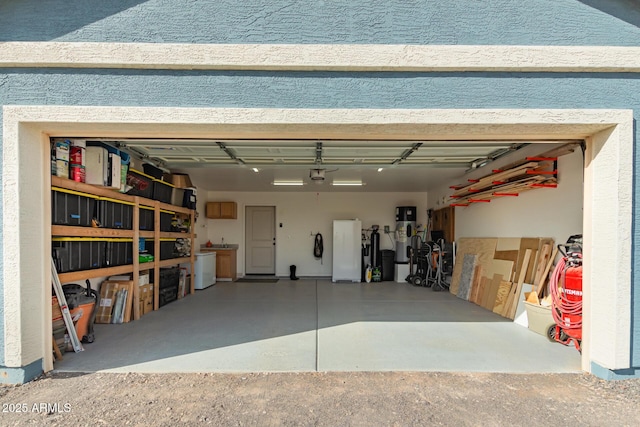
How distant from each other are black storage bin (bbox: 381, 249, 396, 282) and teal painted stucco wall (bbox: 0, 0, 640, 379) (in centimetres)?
708

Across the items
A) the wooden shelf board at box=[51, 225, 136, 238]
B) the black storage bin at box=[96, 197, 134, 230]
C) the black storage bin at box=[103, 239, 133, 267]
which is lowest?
the black storage bin at box=[103, 239, 133, 267]

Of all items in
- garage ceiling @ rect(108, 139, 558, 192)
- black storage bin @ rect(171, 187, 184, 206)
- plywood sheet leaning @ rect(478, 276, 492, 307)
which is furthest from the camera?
black storage bin @ rect(171, 187, 184, 206)

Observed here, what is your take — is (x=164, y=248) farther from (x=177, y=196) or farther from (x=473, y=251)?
(x=473, y=251)

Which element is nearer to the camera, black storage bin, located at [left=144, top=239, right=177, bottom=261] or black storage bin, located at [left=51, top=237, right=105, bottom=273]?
black storage bin, located at [left=51, top=237, right=105, bottom=273]

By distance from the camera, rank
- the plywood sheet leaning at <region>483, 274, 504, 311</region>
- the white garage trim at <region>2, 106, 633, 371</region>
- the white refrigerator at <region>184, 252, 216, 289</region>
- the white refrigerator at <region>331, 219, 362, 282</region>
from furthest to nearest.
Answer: the white refrigerator at <region>331, 219, 362, 282</region>
the white refrigerator at <region>184, 252, 216, 289</region>
the plywood sheet leaning at <region>483, 274, 504, 311</region>
the white garage trim at <region>2, 106, 633, 371</region>

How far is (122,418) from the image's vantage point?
2.46 metres

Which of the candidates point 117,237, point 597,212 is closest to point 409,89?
point 597,212

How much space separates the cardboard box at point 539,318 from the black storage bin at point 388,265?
523 centimetres

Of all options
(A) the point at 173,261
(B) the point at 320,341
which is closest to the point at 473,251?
(B) the point at 320,341

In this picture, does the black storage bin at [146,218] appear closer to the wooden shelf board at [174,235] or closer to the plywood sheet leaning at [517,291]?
the wooden shelf board at [174,235]

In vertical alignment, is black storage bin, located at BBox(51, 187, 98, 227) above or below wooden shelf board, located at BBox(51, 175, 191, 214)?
below

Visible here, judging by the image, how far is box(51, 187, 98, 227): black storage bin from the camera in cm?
367

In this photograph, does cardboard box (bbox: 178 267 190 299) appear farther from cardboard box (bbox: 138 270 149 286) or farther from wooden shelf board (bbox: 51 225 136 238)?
wooden shelf board (bbox: 51 225 136 238)

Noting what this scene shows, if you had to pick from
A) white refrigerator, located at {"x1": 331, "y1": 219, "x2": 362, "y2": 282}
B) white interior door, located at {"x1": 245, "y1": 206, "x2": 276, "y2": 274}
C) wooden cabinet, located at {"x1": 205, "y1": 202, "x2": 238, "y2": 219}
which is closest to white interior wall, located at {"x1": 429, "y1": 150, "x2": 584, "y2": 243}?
white refrigerator, located at {"x1": 331, "y1": 219, "x2": 362, "y2": 282}
